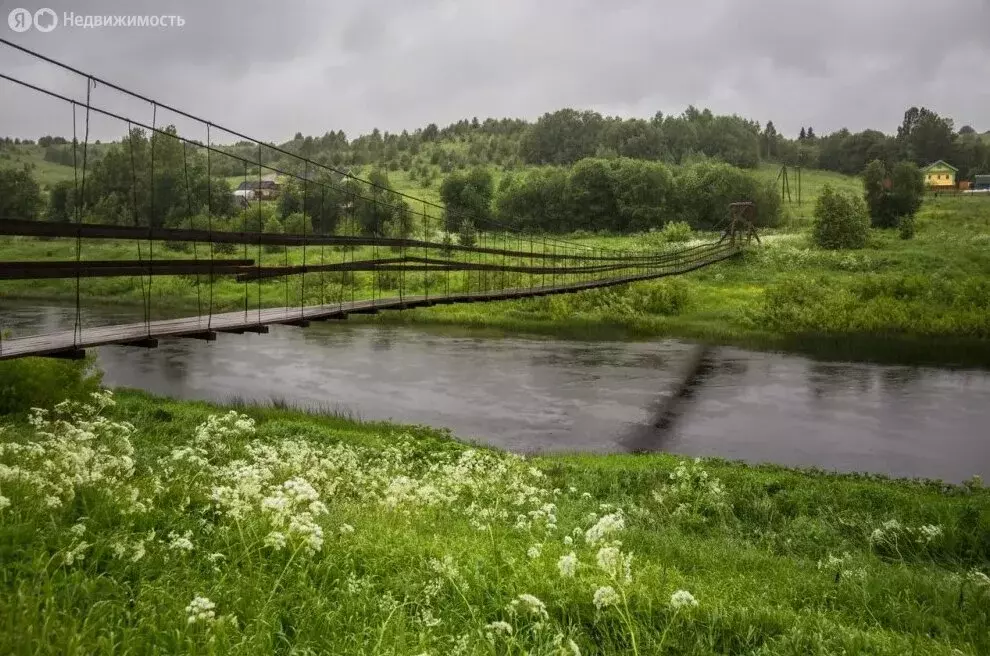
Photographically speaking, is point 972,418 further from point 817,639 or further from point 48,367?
point 48,367

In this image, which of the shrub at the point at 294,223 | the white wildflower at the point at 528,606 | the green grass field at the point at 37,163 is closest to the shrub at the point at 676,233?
the shrub at the point at 294,223

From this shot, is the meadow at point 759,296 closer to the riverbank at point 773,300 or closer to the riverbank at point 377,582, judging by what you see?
the riverbank at point 773,300

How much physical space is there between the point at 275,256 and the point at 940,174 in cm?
7147

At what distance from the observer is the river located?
16297 mm

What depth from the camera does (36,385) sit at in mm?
14406

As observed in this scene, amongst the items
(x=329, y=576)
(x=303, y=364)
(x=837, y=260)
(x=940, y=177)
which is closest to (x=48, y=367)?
(x=303, y=364)

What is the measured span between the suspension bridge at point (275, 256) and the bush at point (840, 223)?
472 centimetres

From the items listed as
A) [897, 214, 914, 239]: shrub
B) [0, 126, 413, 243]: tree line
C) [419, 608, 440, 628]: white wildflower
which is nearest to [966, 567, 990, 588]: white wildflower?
[419, 608, 440, 628]: white wildflower

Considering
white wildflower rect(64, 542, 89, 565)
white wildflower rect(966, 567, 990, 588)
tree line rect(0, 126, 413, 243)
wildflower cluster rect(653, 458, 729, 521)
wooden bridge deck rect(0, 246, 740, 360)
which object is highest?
tree line rect(0, 126, 413, 243)

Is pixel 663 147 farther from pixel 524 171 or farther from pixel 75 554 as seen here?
pixel 75 554

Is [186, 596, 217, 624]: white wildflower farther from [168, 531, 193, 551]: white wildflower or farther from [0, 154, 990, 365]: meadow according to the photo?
[0, 154, 990, 365]: meadow

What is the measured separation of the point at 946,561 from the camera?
841 centimetres

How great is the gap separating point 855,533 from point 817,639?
662 centimetres

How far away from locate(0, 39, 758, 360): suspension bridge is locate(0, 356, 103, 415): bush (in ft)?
7.01
